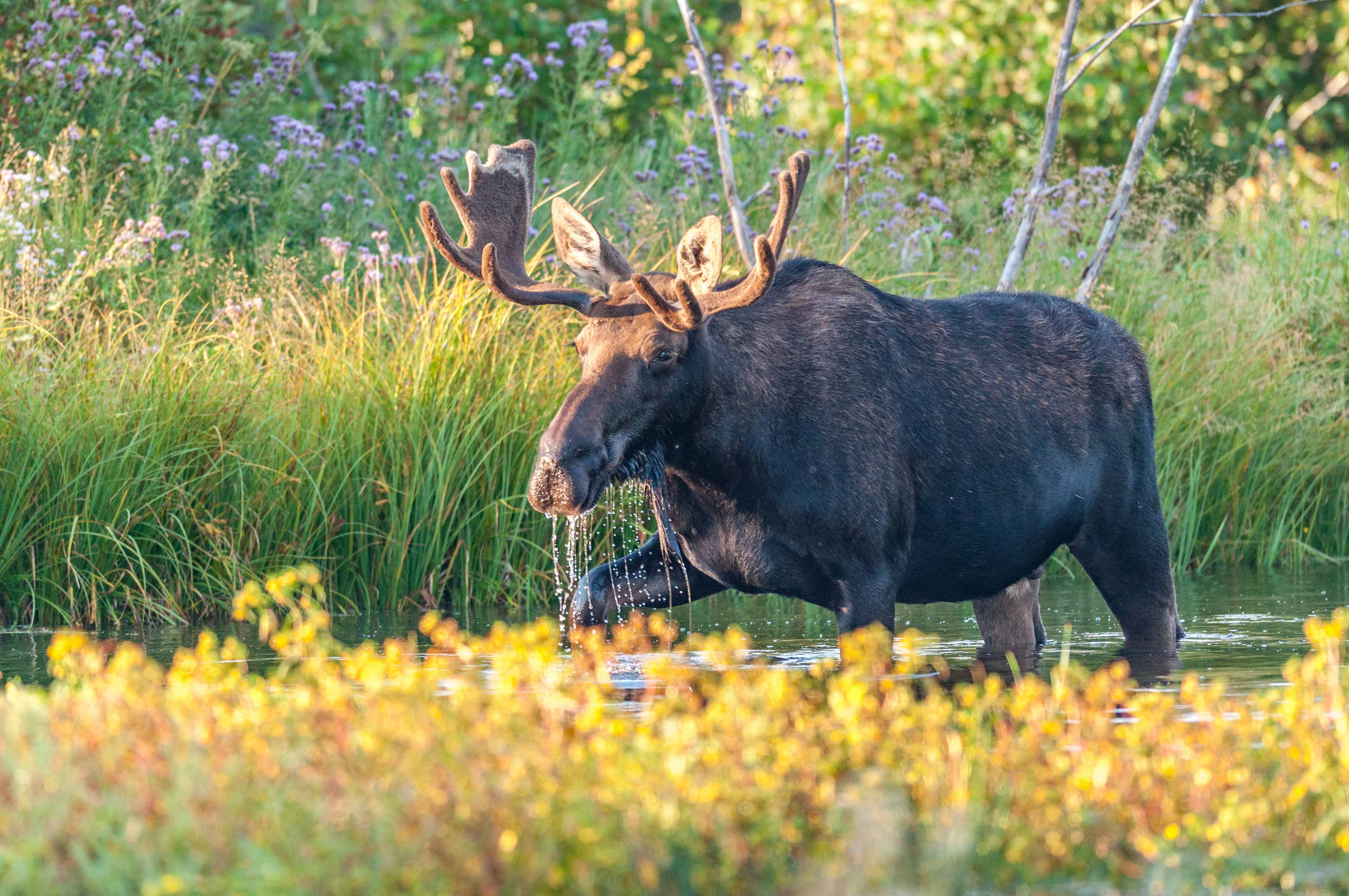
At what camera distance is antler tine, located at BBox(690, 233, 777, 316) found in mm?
6195

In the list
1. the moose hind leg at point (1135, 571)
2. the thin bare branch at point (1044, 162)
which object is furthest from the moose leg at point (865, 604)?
the thin bare branch at point (1044, 162)

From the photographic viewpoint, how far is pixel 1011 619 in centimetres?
762

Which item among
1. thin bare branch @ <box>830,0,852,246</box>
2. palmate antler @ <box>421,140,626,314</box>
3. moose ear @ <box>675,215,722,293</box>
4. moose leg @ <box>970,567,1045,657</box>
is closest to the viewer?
moose ear @ <box>675,215,722,293</box>

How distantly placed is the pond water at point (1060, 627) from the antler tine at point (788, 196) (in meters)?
1.64

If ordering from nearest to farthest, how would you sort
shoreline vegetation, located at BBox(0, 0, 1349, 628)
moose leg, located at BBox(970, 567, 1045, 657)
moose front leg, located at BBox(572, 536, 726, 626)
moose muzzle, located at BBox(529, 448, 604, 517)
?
1. moose muzzle, located at BBox(529, 448, 604, 517)
2. moose front leg, located at BBox(572, 536, 726, 626)
3. moose leg, located at BBox(970, 567, 1045, 657)
4. shoreline vegetation, located at BBox(0, 0, 1349, 628)

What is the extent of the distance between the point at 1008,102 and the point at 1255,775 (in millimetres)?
15043

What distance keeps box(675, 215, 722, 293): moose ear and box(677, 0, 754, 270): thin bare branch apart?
11.2 ft

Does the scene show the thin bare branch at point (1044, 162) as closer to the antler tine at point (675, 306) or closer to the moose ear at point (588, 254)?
the moose ear at point (588, 254)

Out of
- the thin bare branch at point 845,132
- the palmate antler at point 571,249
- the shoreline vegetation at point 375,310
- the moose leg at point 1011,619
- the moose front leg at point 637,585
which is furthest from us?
the thin bare branch at point 845,132

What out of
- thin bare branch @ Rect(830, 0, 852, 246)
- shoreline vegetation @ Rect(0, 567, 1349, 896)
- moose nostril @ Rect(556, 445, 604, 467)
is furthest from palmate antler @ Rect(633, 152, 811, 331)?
thin bare branch @ Rect(830, 0, 852, 246)

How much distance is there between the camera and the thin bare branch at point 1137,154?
34.5 feet

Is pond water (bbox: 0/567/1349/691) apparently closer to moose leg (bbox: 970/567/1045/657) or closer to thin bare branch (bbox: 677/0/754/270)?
moose leg (bbox: 970/567/1045/657)

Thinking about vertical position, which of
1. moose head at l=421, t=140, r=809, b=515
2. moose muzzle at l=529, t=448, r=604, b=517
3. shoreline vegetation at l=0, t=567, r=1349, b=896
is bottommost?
shoreline vegetation at l=0, t=567, r=1349, b=896

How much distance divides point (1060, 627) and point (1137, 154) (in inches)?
140
